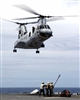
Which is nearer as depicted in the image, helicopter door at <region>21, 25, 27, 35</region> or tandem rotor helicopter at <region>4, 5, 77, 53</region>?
tandem rotor helicopter at <region>4, 5, 77, 53</region>

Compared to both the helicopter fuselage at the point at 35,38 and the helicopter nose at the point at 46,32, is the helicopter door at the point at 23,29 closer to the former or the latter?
the helicopter fuselage at the point at 35,38

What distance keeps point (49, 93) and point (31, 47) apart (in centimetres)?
2741

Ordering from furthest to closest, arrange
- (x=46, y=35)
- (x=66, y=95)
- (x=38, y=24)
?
(x=38, y=24) → (x=46, y=35) → (x=66, y=95)

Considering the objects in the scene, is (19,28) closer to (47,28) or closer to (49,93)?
(47,28)

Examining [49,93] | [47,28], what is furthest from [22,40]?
[49,93]

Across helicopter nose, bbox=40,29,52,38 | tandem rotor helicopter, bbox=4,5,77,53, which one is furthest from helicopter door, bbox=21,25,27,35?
helicopter nose, bbox=40,29,52,38

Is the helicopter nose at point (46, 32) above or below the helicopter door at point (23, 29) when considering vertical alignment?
below

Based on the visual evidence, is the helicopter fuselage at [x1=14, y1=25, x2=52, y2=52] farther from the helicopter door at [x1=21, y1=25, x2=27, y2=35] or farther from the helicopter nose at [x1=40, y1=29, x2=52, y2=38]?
the helicopter door at [x1=21, y1=25, x2=27, y2=35]

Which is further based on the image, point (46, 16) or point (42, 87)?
point (46, 16)

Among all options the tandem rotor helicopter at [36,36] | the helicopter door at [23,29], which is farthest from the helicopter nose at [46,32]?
the helicopter door at [23,29]

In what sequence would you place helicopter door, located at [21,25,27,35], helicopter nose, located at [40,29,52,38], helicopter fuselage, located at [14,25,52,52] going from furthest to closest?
helicopter door, located at [21,25,27,35], helicopter fuselage, located at [14,25,52,52], helicopter nose, located at [40,29,52,38]

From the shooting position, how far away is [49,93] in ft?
111

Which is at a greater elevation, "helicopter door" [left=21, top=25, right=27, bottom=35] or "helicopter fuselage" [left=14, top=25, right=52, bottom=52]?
"helicopter door" [left=21, top=25, right=27, bottom=35]

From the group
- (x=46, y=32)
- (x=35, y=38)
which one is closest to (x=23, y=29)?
(x=35, y=38)
